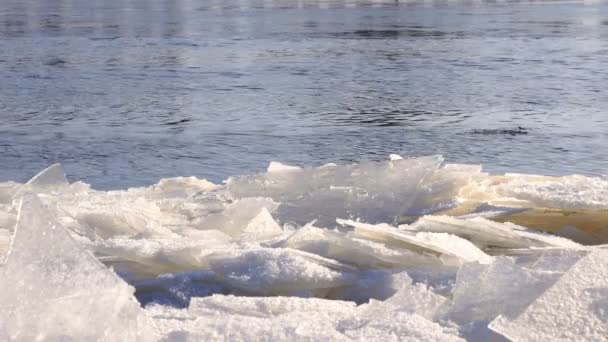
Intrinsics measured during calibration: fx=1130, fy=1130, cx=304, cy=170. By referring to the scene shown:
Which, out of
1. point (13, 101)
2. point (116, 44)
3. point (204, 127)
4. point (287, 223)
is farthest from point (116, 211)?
point (116, 44)

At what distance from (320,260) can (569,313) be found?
2.62 ft

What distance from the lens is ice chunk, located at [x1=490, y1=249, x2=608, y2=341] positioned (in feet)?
8.00

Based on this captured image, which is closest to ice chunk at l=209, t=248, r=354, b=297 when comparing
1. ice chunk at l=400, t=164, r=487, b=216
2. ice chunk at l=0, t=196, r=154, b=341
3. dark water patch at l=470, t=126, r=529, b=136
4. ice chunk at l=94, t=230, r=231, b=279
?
ice chunk at l=94, t=230, r=231, b=279

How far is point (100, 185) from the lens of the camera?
638 cm

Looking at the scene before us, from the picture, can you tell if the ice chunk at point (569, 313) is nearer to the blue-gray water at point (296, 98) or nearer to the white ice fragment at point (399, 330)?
the white ice fragment at point (399, 330)

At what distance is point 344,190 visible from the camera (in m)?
4.12

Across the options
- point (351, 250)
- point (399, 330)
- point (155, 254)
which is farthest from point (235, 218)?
point (399, 330)

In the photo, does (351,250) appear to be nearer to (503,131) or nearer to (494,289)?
(494,289)

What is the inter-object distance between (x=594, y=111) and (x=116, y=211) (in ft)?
19.1

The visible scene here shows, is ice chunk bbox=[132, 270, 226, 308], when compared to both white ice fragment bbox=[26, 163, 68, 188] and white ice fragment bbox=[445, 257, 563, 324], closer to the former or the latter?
white ice fragment bbox=[445, 257, 563, 324]

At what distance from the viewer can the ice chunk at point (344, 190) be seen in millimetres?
A: 3975

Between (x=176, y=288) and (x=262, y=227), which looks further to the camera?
(x=262, y=227)

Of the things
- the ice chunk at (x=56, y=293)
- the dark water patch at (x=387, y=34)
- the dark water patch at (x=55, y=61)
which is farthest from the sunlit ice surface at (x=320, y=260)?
the dark water patch at (x=387, y=34)

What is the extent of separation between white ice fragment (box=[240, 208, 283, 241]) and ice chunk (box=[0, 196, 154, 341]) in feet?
3.18
